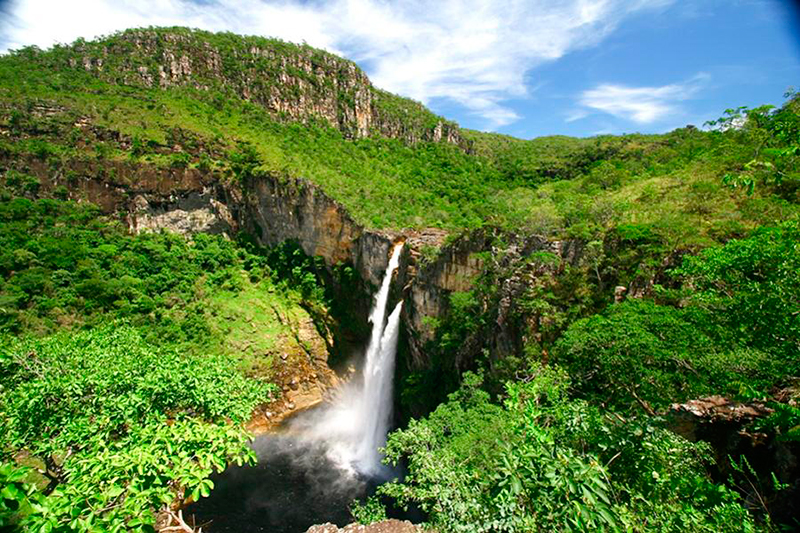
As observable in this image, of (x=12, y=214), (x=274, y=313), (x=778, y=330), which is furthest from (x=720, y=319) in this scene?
(x=12, y=214)

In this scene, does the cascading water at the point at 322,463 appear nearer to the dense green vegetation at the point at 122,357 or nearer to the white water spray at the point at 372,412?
the white water spray at the point at 372,412

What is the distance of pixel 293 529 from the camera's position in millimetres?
16422

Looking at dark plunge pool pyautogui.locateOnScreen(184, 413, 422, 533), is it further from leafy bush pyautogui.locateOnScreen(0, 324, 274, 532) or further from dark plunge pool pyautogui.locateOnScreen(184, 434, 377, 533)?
leafy bush pyautogui.locateOnScreen(0, 324, 274, 532)

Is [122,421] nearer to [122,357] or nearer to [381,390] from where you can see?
[122,357]

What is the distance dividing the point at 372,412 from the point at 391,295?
317 inches

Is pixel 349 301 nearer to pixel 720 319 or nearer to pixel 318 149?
pixel 318 149

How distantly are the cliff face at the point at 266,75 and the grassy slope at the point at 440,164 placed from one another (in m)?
2.14

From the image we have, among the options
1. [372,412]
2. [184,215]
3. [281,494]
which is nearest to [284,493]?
[281,494]

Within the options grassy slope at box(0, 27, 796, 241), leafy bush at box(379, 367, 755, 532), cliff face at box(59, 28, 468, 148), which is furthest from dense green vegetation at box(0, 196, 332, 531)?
cliff face at box(59, 28, 468, 148)

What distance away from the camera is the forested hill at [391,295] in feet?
14.6

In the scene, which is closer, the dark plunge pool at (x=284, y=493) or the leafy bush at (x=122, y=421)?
the leafy bush at (x=122, y=421)

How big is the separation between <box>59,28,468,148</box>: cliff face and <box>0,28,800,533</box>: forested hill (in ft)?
1.08

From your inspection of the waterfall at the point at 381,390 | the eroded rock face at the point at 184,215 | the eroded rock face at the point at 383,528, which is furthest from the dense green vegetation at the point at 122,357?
the waterfall at the point at 381,390

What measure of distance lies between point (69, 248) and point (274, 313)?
15.6 m
